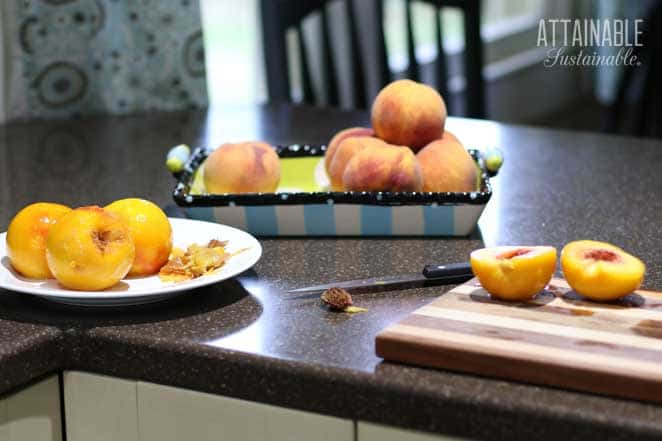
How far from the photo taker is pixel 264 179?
1342 mm

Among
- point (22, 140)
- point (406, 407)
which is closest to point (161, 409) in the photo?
point (406, 407)

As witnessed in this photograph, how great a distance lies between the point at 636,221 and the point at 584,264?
44 cm

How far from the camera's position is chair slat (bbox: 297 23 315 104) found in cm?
229

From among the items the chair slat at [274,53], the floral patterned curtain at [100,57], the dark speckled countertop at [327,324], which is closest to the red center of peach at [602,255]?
the dark speckled countertop at [327,324]

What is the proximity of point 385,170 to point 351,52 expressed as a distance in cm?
110

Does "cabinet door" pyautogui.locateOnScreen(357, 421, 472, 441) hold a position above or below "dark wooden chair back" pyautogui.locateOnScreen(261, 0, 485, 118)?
below

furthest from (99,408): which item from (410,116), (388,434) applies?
(410,116)

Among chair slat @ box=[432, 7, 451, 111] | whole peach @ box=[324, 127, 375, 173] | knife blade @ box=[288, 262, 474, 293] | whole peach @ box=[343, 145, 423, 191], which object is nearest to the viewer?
knife blade @ box=[288, 262, 474, 293]

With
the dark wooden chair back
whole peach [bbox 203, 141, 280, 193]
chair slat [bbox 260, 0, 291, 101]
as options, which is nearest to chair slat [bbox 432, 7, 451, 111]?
the dark wooden chair back

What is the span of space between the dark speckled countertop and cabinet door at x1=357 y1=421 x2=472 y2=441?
0.01 metres

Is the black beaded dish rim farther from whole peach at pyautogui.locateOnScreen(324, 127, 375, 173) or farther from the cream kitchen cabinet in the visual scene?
the cream kitchen cabinet

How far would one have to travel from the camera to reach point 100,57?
210 cm

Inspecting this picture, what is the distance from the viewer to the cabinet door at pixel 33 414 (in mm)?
1003

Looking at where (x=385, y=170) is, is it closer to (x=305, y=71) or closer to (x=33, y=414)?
(x=33, y=414)
